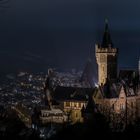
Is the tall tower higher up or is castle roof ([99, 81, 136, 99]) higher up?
the tall tower

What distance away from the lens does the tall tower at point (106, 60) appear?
192 ft

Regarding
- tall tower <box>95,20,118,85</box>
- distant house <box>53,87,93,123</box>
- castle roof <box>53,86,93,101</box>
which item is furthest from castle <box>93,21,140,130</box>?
distant house <box>53,87,93,123</box>

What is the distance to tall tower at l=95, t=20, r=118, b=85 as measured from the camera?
2308 inches

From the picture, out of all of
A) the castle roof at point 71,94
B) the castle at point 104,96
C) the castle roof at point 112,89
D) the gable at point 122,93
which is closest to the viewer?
the castle at point 104,96

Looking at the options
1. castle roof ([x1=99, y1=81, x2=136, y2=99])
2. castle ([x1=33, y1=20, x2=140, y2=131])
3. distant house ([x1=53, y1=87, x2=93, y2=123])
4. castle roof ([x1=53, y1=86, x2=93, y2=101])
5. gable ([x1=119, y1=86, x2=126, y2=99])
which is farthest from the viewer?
castle roof ([x1=53, y1=86, x2=93, y2=101])

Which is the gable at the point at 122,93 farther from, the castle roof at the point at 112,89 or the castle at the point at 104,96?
the castle roof at the point at 112,89

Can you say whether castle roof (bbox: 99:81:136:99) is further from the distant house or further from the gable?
the distant house

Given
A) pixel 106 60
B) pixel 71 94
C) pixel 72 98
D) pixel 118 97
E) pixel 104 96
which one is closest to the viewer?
pixel 104 96

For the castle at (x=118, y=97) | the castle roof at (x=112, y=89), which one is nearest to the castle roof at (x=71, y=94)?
the castle at (x=118, y=97)

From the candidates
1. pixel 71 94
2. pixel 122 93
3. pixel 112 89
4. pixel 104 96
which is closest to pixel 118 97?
pixel 122 93

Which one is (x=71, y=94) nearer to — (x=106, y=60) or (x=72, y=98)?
(x=72, y=98)

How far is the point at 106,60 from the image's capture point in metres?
59.7

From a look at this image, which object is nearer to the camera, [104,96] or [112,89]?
[104,96]

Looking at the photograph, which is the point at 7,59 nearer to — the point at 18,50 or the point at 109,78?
the point at 18,50
